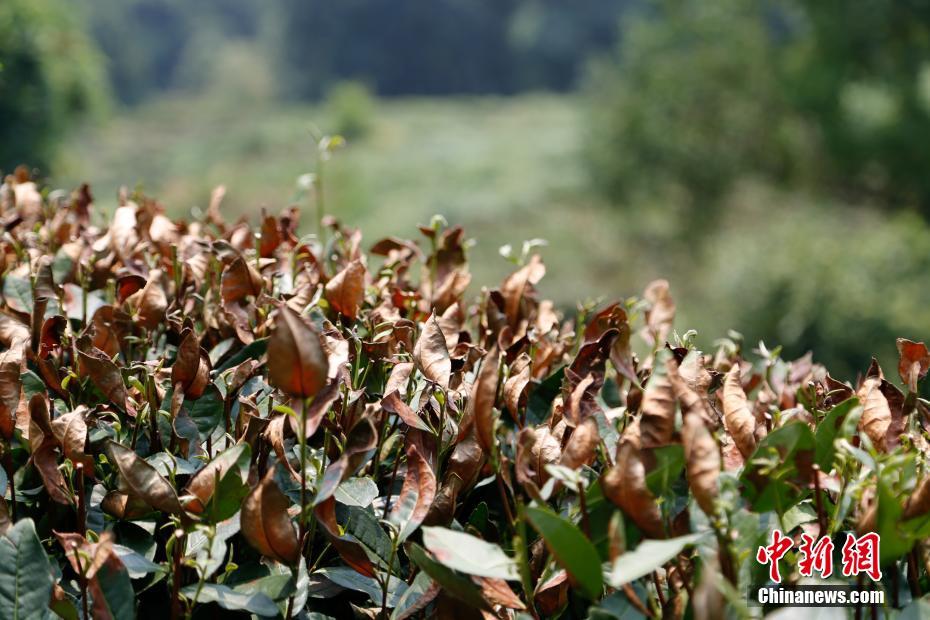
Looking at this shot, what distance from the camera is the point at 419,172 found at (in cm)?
2705

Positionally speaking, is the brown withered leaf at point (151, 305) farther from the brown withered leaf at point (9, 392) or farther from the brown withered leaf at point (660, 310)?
the brown withered leaf at point (660, 310)

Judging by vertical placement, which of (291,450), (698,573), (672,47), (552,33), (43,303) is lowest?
(698,573)

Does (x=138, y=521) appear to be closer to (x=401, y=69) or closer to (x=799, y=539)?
(x=799, y=539)

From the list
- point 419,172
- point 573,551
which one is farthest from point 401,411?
point 419,172

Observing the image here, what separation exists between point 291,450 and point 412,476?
0.20 meters

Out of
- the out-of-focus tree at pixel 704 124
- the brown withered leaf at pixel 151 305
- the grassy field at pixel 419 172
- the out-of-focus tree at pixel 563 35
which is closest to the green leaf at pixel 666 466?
the brown withered leaf at pixel 151 305

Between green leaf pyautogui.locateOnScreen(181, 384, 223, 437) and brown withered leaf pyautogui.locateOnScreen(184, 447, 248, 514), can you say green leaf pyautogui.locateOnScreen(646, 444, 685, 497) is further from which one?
green leaf pyautogui.locateOnScreen(181, 384, 223, 437)

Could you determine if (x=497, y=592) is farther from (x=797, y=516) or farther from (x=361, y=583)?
(x=797, y=516)

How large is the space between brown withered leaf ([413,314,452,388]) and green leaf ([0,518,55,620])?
0.45 meters

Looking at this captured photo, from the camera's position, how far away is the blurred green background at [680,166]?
1028 centimetres

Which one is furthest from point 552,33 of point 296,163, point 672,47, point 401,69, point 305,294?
point 305,294

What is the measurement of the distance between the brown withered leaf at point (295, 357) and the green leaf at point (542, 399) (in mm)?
479

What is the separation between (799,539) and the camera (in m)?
0.96

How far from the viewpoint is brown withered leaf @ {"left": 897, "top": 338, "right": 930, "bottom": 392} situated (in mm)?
1126
